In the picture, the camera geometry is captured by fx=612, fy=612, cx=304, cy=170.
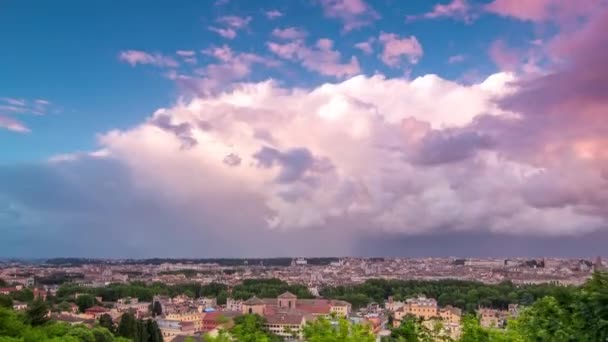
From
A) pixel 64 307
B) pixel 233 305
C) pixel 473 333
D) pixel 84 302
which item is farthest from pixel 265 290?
pixel 473 333

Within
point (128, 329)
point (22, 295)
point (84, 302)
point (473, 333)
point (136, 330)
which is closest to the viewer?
point (473, 333)

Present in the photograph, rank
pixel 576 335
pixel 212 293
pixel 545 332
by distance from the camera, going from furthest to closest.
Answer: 1. pixel 212 293
2. pixel 545 332
3. pixel 576 335

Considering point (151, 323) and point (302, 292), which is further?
point (302, 292)

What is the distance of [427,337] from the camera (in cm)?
717

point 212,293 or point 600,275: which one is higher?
point 600,275

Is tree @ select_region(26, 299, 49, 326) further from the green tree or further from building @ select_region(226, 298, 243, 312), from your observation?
building @ select_region(226, 298, 243, 312)

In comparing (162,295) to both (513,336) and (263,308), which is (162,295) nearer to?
(263,308)

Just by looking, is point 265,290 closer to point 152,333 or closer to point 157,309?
point 157,309

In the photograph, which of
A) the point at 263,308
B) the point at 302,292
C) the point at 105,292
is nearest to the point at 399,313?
the point at 263,308

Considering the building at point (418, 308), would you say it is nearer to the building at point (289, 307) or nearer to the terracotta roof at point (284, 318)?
the building at point (289, 307)

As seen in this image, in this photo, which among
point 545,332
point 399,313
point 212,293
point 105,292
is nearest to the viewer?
point 545,332

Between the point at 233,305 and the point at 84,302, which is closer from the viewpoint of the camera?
the point at 84,302

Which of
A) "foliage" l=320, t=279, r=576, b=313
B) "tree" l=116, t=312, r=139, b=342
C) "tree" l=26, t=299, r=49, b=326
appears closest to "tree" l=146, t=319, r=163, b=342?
"tree" l=116, t=312, r=139, b=342

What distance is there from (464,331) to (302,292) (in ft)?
193
